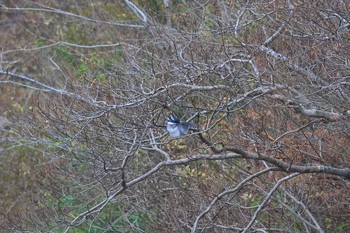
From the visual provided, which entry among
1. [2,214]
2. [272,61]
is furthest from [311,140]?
[2,214]

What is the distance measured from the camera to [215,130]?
33.0 ft

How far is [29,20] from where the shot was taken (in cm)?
1691

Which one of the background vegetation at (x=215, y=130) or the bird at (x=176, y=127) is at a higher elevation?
the bird at (x=176, y=127)

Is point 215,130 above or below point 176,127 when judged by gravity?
below

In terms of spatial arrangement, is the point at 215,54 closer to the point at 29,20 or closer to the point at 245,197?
the point at 245,197

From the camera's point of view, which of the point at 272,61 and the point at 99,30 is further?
the point at 99,30

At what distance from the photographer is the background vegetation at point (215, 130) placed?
8.42 meters

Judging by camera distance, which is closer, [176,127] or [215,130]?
[176,127]

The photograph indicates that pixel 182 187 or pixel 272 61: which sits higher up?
pixel 272 61

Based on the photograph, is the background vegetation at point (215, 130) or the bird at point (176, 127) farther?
the background vegetation at point (215, 130)

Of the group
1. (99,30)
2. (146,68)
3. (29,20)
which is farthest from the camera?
(29,20)

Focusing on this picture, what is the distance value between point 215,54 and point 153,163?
1.56m

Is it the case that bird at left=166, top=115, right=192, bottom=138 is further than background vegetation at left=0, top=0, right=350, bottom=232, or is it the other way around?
background vegetation at left=0, top=0, right=350, bottom=232

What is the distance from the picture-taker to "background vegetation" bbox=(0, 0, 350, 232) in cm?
842
